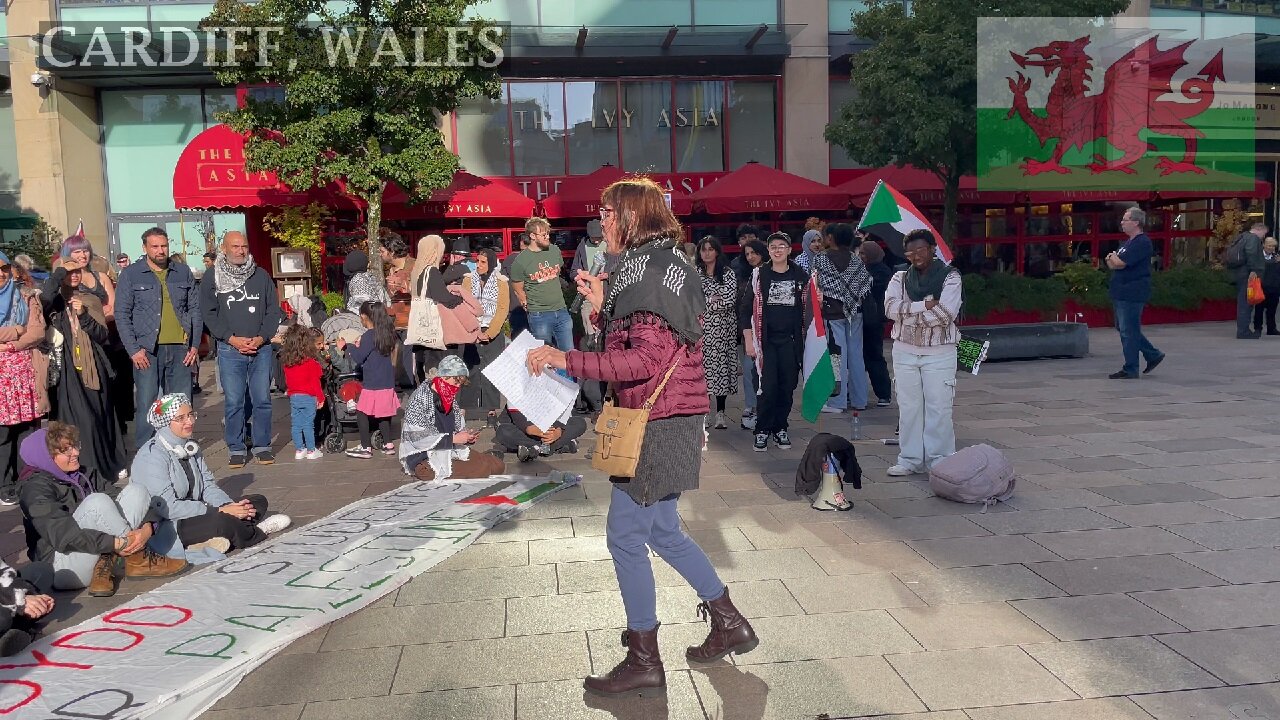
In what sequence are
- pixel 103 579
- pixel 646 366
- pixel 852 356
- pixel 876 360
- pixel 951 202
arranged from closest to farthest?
1. pixel 646 366
2. pixel 103 579
3. pixel 852 356
4. pixel 876 360
5. pixel 951 202

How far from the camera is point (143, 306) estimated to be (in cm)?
852

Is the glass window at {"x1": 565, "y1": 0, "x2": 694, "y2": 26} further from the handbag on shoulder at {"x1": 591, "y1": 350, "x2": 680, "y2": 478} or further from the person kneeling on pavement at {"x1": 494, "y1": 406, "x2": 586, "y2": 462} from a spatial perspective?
the handbag on shoulder at {"x1": 591, "y1": 350, "x2": 680, "y2": 478}

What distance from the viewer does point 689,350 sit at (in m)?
3.97

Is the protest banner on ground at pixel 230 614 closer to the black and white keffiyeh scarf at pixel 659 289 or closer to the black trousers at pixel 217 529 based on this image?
the black trousers at pixel 217 529

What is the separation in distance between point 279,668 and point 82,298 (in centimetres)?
550

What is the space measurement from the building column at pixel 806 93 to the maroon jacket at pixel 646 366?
17.8 m

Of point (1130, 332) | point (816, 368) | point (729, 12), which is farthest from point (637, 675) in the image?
point (729, 12)

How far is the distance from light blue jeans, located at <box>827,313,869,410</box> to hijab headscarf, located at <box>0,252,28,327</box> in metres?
6.92

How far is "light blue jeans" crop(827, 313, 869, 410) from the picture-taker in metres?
10.0

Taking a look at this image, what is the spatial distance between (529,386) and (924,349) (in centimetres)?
379

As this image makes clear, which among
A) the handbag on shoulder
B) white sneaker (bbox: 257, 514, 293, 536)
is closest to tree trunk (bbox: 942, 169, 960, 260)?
white sneaker (bbox: 257, 514, 293, 536)

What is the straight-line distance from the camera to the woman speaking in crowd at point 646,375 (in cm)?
382

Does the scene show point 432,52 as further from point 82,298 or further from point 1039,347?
point 1039,347

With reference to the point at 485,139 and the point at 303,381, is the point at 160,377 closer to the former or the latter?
the point at 303,381
